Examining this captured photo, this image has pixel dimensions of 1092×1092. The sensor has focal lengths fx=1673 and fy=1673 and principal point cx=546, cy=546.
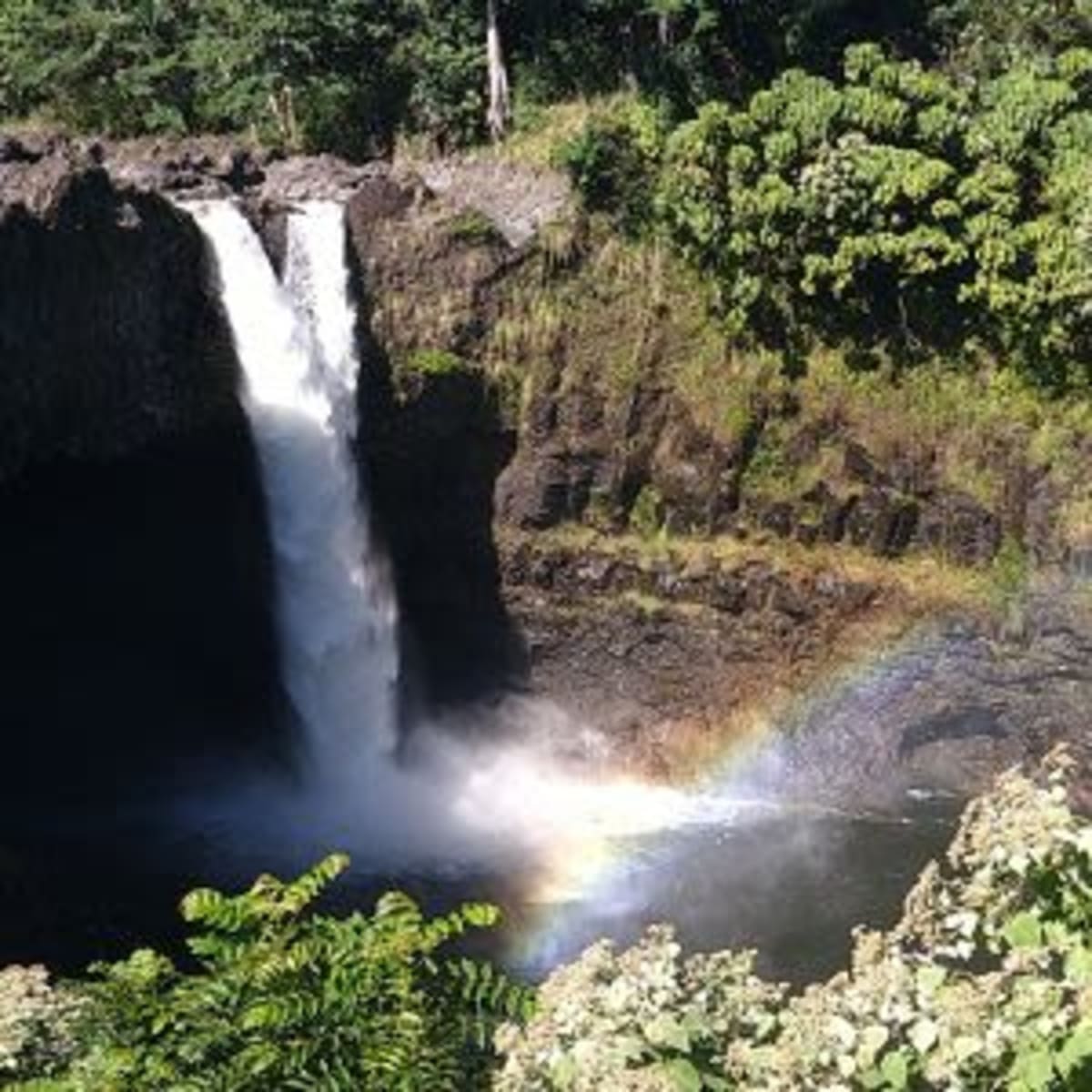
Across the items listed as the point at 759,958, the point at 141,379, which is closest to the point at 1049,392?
the point at 759,958

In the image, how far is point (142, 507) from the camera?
87.1 feet

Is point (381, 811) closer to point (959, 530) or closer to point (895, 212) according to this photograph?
point (959, 530)

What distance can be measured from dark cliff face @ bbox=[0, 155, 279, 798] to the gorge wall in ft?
0.19

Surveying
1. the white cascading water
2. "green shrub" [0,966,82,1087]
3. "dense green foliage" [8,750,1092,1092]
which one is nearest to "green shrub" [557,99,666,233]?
the white cascading water

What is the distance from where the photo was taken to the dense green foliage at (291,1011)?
24.0 ft

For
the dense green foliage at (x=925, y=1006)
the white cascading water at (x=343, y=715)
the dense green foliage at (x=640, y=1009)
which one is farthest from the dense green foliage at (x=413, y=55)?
the dense green foliage at (x=925, y=1006)

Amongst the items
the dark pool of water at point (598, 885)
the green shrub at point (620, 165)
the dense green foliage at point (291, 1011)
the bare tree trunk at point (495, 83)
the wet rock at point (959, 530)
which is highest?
the bare tree trunk at point (495, 83)

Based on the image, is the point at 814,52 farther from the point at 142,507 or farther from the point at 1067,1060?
the point at 1067,1060

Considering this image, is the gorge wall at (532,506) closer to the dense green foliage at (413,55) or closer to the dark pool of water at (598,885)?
the dark pool of water at (598,885)

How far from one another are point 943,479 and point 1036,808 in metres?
22.6

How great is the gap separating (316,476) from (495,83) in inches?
345

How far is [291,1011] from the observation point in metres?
7.34

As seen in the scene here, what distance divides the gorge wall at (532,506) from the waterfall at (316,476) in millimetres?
398

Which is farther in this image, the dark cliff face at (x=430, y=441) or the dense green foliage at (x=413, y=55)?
the dense green foliage at (x=413, y=55)
